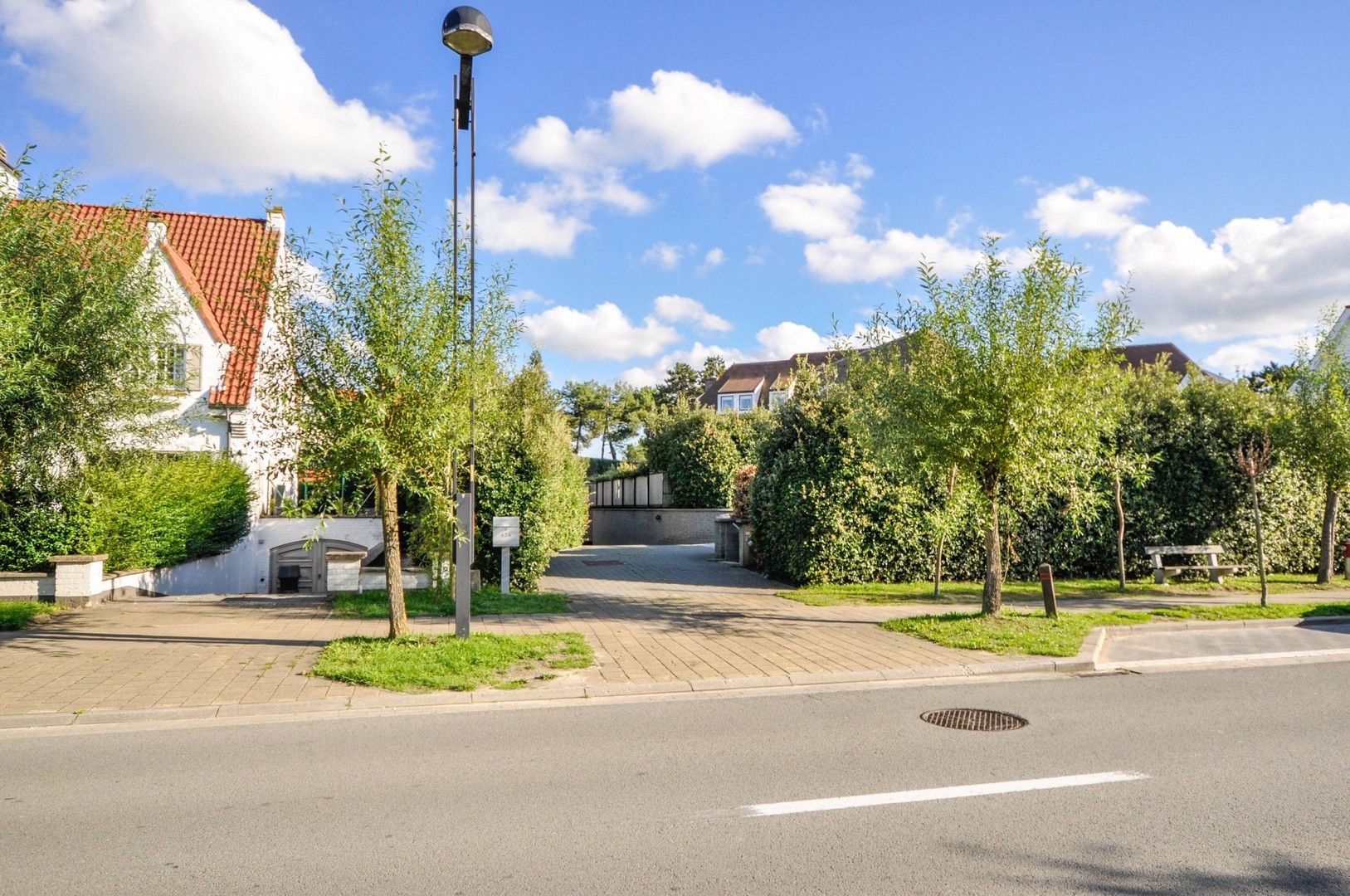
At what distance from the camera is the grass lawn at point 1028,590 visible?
50.0 ft

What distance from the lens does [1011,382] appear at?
36.5 ft

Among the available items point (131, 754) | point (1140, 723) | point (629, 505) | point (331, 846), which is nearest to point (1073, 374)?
point (1140, 723)

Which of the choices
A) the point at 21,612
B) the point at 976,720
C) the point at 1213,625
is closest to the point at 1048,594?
the point at 1213,625

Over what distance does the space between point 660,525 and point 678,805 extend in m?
30.2

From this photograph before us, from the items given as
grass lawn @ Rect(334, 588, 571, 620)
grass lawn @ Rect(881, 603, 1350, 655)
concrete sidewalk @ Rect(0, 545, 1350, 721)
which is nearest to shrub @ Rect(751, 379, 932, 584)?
concrete sidewalk @ Rect(0, 545, 1350, 721)

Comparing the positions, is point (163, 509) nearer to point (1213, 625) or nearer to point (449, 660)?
point (449, 660)

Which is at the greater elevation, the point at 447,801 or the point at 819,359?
the point at 819,359

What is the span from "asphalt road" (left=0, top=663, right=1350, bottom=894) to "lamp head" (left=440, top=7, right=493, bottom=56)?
7.00 metres

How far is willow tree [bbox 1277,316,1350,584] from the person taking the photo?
16.7m

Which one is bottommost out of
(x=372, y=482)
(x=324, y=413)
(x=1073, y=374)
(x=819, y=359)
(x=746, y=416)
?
(x=372, y=482)

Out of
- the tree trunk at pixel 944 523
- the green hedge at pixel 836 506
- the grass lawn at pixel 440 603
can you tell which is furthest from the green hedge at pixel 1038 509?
the grass lawn at pixel 440 603

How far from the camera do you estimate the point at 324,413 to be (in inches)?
369

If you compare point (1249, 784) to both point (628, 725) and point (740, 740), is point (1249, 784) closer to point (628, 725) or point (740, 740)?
point (740, 740)

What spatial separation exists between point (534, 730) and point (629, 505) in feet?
105
